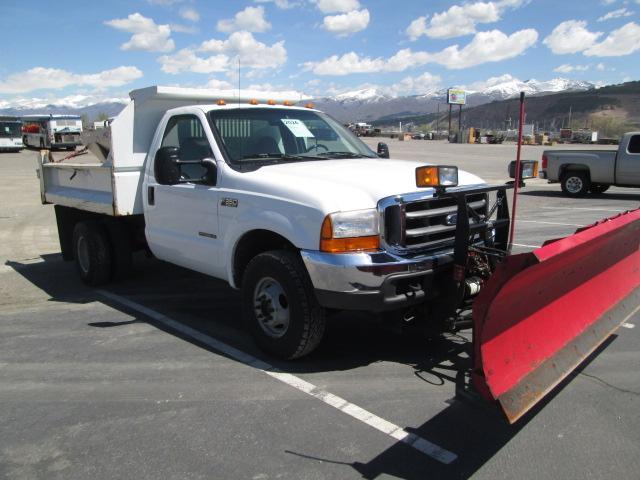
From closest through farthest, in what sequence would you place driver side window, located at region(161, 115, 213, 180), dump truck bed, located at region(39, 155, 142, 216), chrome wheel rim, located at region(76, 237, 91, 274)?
driver side window, located at region(161, 115, 213, 180) → dump truck bed, located at region(39, 155, 142, 216) → chrome wheel rim, located at region(76, 237, 91, 274)

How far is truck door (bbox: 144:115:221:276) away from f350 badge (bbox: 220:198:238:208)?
11 cm

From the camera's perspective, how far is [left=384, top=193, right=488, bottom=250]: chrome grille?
3.86 metres

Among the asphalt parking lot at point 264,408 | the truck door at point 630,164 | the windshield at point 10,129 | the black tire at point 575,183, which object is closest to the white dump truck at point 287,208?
the asphalt parking lot at point 264,408

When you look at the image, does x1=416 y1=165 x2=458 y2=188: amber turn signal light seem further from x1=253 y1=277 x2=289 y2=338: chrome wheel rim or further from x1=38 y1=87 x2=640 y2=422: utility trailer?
x1=253 y1=277 x2=289 y2=338: chrome wheel rim

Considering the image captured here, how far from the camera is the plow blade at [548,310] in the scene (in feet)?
9.75

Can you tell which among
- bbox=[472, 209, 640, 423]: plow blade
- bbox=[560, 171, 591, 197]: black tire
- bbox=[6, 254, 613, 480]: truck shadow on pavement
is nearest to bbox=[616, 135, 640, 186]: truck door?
bbox=[560, 171, 591, 197]: black tire

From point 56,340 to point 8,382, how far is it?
34.9 inches

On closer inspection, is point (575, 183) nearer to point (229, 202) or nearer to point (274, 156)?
point (274, 156)

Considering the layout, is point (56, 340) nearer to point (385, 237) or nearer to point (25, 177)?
point (385, 237)

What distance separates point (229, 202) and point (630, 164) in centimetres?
1431

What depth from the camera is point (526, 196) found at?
1681 cm

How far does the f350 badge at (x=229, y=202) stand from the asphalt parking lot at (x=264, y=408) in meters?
1.22

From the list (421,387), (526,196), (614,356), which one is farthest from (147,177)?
(526,196)

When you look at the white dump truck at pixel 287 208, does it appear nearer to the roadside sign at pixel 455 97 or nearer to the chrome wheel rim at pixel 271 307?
the chrome wheel rim at pixel 271 307
